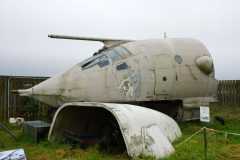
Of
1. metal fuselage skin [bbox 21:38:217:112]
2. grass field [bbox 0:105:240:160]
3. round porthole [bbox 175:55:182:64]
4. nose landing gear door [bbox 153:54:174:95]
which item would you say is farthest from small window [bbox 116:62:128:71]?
grass field [bbox 0:105:240:160]

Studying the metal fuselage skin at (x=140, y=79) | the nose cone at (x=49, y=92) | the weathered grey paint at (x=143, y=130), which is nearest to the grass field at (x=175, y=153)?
the weathered grey paint at (x=143, y=130)

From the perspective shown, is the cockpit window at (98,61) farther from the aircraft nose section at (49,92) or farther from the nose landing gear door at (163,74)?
the nose landing gear door at (163,74)

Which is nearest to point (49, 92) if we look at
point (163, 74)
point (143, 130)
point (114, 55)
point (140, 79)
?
point (114, 55)

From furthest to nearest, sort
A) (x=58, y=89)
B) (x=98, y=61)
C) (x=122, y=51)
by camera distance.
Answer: (x=122, y=51)
(x=98, y=61)
(x=58, y=89)

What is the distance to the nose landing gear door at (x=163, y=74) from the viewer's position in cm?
1027

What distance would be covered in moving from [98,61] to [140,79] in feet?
4.74

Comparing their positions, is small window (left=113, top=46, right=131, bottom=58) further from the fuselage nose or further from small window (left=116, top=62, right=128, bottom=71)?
the fuselage nose

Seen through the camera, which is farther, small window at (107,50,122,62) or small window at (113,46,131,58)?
small window at (113,46,131,58)

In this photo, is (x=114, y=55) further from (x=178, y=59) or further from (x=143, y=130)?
(x=143, y=130)

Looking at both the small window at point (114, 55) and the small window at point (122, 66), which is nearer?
the small window at point (122, 66)

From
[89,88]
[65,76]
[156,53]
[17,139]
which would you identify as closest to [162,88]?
[156,53]

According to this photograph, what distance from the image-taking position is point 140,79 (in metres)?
9.98

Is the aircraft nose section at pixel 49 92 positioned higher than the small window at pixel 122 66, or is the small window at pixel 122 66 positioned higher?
the small window at pixel 122 66

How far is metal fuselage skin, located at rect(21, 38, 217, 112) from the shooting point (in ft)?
31.9
